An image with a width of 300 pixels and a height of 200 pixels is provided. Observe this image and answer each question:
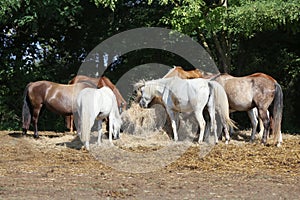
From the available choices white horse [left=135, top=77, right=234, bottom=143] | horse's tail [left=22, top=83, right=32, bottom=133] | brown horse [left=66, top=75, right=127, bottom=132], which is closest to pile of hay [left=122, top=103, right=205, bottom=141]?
white horse [left=135, top=77, right=234, bottom=143]

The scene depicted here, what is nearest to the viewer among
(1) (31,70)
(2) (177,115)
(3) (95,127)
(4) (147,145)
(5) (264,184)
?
(5) (264,184)

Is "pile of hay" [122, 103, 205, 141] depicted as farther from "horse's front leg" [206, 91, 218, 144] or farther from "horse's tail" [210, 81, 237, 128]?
"horse's tail" [210, 81, 237, 128]

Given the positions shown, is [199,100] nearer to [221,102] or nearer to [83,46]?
[221,102]

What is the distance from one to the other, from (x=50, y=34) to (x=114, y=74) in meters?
2.71

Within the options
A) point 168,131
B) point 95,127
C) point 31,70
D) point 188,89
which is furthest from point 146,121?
point 31,70

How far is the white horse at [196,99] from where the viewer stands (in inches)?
350

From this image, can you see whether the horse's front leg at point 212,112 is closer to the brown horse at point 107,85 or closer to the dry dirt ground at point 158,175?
the dry dirt ground at point 158,175

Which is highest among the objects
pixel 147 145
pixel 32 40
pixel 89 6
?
pixel 89 6

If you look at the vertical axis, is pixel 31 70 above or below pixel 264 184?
above

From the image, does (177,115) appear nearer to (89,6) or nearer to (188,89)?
(188,89)

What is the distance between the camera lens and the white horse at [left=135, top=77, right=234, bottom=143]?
888cm

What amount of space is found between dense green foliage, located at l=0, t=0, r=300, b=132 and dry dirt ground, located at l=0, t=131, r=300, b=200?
4.85 meters

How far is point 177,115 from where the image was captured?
9.67 meters

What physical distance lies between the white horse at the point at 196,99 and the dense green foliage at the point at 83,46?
3.31 metres
